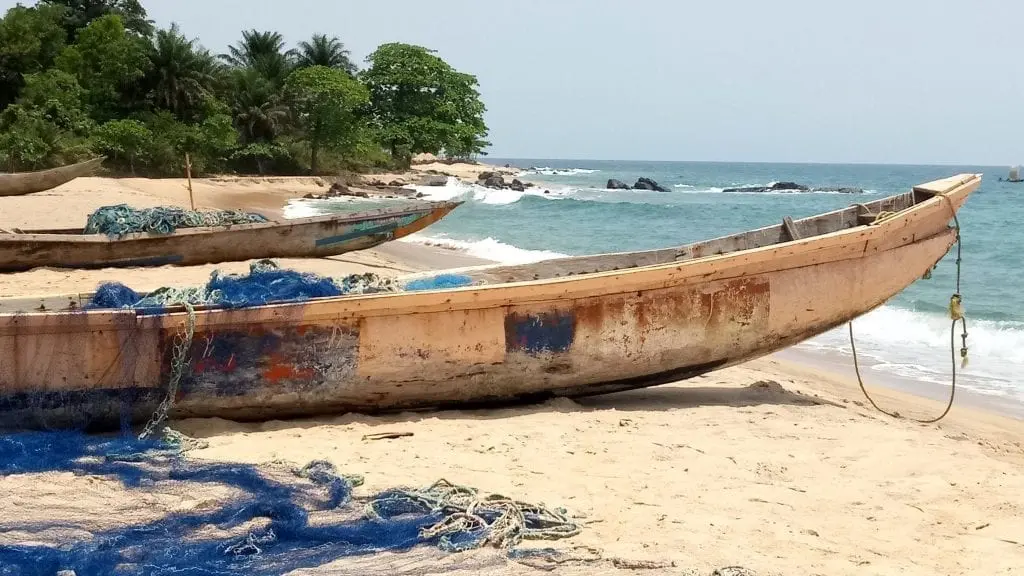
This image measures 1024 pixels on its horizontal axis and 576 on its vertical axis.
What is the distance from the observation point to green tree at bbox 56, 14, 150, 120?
2966 centimetres

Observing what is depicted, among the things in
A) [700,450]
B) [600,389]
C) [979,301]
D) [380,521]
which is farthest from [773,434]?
[979,301]

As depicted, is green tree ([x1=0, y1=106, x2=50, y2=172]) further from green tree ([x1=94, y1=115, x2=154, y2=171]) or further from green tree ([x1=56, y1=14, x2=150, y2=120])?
green tree ([x1=56, y1=14, x2=150, y2=120])

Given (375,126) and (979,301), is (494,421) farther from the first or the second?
(375,126)

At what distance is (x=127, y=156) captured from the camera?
28.3 meters

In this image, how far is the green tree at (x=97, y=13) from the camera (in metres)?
34.2

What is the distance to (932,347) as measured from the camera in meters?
8.66

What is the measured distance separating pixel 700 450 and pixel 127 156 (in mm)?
28115

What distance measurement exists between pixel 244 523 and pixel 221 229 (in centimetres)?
715

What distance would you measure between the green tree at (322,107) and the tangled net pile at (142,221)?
83.1ft

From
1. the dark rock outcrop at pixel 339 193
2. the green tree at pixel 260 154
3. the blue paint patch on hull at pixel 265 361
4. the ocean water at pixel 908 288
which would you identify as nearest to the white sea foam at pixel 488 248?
the ocean water at pixel 908 288

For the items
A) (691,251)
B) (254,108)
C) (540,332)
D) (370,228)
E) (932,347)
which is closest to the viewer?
(540,332)

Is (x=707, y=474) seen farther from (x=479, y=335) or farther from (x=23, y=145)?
(x=23, y=145)

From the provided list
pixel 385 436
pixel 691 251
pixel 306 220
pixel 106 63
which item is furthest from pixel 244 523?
pixel 106 63

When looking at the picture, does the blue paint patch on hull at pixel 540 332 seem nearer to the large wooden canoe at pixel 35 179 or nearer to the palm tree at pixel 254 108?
the large wooden canoe at pixel 35 179
